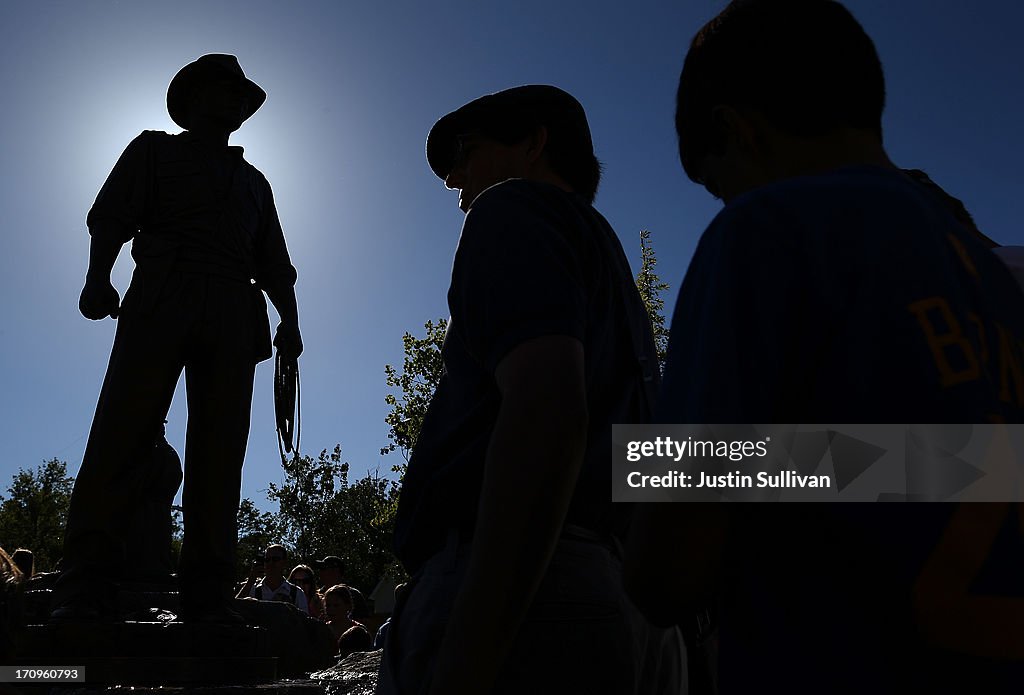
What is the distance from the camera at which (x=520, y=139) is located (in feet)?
6.43

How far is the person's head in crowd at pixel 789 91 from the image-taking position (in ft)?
3.77

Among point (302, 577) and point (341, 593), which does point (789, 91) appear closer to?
point (341, 593)

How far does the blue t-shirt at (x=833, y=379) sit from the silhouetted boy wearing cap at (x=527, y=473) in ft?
1.21

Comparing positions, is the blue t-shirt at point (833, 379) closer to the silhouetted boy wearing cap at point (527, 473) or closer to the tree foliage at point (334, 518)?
the silhouetted boy wearing cap at point (527, 473)

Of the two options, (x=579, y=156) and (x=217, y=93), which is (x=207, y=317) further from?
(x=579, y=156)

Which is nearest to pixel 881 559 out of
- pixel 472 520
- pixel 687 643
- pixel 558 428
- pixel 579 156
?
pixel 558 428

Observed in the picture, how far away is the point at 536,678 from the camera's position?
4.55 feet

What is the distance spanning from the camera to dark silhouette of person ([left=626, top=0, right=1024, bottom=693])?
86 centimetres

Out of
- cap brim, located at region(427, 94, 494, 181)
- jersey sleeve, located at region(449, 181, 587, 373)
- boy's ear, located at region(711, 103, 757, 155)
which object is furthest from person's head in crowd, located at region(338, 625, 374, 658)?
boy's ear, located at region(711, 103, 757, 155)

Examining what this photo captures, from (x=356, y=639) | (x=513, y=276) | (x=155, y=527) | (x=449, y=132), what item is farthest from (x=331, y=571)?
(x=513, y=276)

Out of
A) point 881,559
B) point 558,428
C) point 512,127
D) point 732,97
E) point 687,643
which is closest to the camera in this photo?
point 881,559

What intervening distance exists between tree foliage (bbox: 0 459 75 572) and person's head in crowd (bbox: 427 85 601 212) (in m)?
49.0

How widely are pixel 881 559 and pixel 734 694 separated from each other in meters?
0.22

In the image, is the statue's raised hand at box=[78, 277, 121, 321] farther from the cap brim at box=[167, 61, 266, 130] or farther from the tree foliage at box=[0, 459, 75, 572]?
the tree foliage at box=[0, 459, 75, 572]
